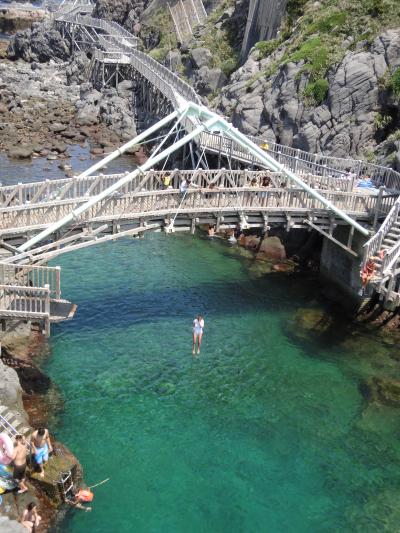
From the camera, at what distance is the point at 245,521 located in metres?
20.0

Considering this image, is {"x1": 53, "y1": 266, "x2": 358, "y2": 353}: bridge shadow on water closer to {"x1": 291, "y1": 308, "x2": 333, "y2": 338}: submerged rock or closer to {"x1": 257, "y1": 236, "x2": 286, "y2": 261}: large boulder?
{"x1": 291, "y1": 308, "x2": 333, "y2": 338}: submerged rock

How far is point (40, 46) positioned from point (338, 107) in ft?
242

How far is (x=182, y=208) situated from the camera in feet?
96.6

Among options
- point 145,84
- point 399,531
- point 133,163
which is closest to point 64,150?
Answer: point 133,163

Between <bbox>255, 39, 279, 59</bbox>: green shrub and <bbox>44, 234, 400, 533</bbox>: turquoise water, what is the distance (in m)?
29.9

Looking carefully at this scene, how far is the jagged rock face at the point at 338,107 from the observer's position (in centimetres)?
4344

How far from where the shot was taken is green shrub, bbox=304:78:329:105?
45.7 metres

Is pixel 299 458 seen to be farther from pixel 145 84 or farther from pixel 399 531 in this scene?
pixel 145 84

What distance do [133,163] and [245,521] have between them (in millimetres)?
48603

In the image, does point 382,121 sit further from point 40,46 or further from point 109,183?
point 40,46

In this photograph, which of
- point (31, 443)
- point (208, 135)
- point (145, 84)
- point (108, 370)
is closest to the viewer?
point (31, 443)

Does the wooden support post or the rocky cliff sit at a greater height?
the rocky cliff

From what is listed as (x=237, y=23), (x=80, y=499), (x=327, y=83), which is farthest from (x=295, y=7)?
(x=80, y=499)

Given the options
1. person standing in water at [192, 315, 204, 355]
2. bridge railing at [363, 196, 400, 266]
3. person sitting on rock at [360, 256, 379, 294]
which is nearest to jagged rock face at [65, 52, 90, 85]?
bridge railing at [363, 196, 400, 266]
